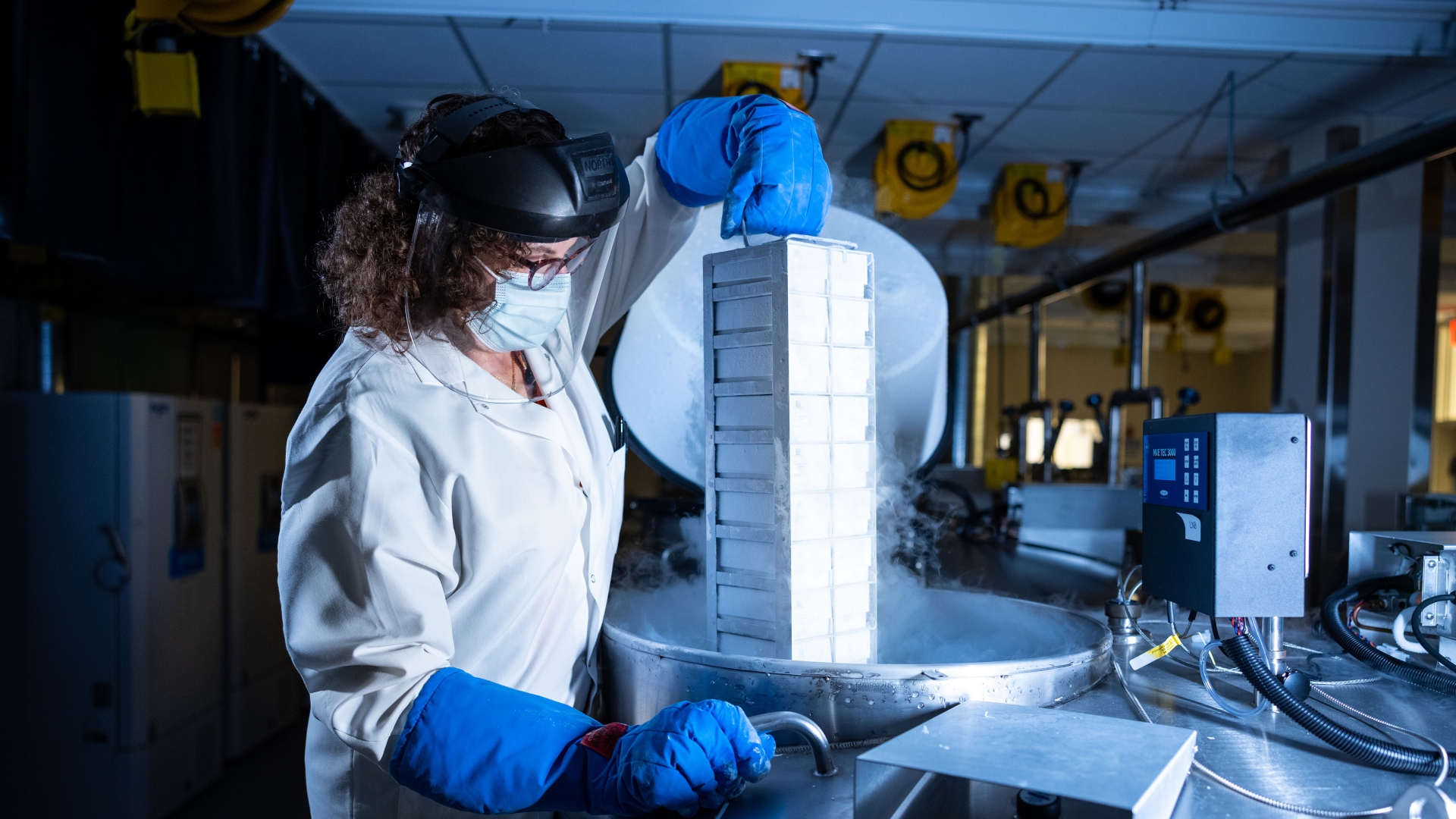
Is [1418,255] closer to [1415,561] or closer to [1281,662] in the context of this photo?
[1415,561]

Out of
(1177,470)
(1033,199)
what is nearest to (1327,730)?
(1177,470)

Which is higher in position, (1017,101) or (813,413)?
(1017,101)

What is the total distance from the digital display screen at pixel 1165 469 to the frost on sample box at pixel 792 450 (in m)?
0.38

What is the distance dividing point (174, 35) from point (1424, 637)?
2.94m

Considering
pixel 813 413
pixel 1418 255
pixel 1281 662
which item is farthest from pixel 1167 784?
pixel 1418 255

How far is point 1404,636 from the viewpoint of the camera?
125 cm

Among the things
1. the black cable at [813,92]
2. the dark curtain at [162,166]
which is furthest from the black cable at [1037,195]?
the dark curtain at [162,166]

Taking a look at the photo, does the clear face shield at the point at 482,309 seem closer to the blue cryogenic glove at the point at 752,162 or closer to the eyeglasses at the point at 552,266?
the eyeglasses at the point at 552,266

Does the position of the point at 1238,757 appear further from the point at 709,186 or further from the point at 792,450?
the point at 709,186

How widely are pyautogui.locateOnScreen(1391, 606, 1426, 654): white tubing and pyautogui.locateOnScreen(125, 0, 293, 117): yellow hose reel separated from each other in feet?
7.54

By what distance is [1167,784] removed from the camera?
0.70m

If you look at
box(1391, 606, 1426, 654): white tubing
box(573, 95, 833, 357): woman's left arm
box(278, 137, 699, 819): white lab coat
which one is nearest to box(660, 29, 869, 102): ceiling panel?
box(573, 95, 833, 357): woman's left arm

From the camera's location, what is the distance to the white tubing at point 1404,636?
1.23m

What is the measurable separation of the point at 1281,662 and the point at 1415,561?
299 millimetres
